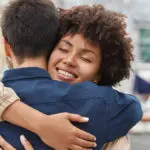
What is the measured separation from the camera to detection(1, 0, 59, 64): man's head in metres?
1.23

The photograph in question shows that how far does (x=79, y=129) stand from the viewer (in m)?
1.18

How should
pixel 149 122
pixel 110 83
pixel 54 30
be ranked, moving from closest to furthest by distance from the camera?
pixel 54 30 → pixel 110 83 → pixel 149 122

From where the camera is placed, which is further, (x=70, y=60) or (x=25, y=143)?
(x=70, y=60)

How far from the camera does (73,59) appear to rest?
130 centimetres

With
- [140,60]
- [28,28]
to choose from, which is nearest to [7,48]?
[28,28]

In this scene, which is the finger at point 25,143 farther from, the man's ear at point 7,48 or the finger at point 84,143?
the man's ear at point 7,48

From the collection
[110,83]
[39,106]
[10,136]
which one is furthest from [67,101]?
[110,83]

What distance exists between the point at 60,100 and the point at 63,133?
0.09 m

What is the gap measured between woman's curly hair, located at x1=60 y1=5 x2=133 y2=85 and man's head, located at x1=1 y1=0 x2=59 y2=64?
9cm

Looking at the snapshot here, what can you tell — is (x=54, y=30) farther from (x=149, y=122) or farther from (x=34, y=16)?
(x=149, y=122)

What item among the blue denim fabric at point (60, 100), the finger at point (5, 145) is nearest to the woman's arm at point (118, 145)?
the blue denim fabric at point (60, 100)

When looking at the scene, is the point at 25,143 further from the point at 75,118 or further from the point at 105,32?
the point at 105,32

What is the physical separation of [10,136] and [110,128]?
10.8 inches

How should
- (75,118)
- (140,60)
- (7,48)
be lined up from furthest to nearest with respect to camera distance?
(140,60) < (7,48) < (75,118)
